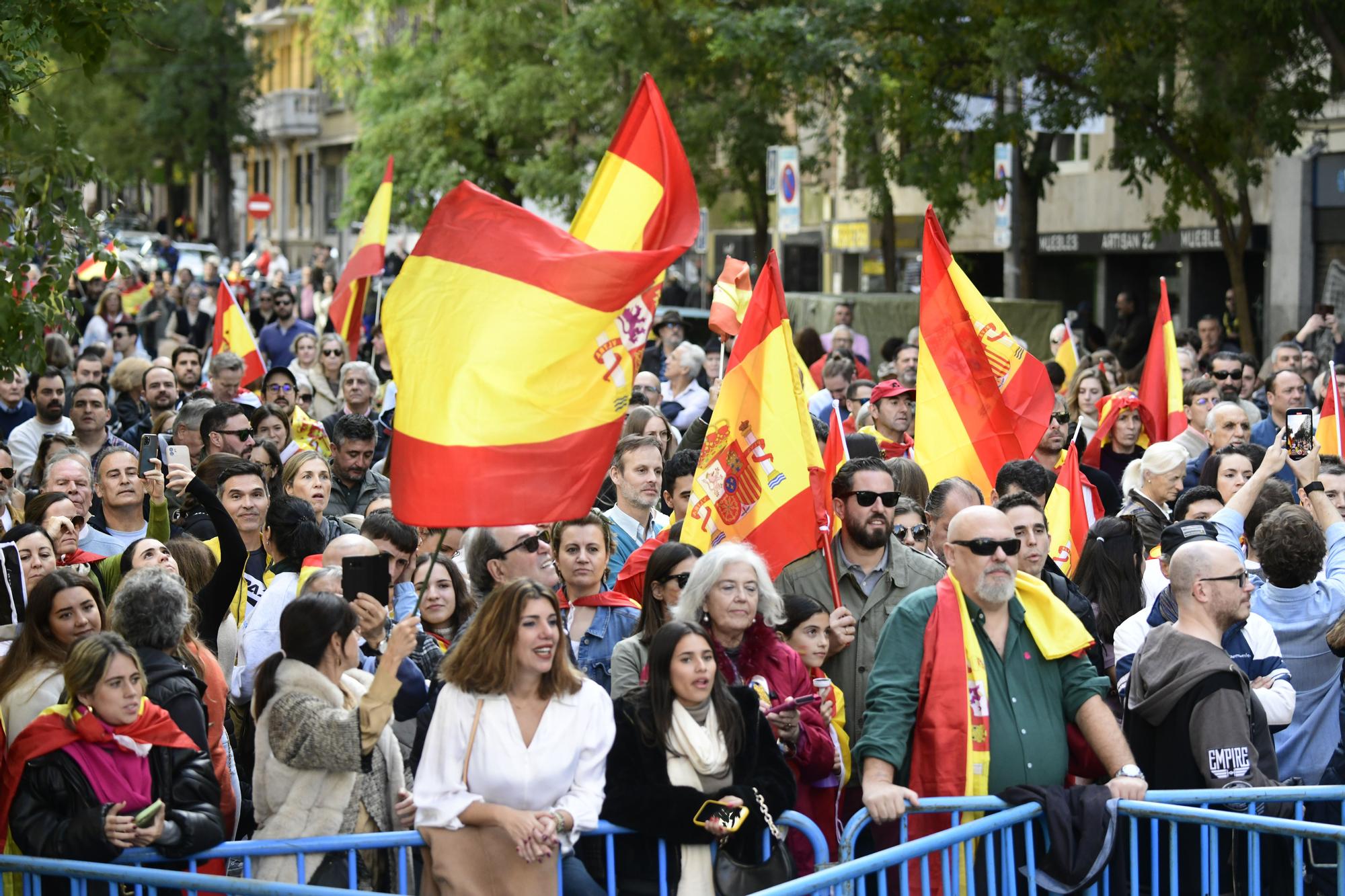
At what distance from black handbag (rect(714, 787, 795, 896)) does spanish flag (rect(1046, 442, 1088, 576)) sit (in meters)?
3.67

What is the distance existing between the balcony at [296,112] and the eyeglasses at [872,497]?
196 feet

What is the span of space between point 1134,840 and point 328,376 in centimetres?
984

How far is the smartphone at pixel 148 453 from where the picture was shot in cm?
732

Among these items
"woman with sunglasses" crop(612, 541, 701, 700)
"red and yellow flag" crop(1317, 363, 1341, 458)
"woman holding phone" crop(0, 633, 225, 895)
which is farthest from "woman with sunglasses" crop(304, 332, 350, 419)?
"woman holding phone" crop(0, 633, 225, 895)

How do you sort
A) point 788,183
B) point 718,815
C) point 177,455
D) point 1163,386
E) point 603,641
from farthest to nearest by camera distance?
point 788,183 < point 1163,386 < point 177,455 < point 603,641 < point 718,815

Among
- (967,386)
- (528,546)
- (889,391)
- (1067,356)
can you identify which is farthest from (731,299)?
(528,546)

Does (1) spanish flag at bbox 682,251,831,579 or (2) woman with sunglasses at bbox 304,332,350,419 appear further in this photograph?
(2) woman with sunglasses at bbox 304,332,350,419

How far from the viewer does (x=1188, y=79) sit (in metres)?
19.9

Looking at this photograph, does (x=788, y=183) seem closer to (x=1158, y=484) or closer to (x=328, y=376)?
(x=328, y=376)

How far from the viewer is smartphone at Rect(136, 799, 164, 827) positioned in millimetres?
5355

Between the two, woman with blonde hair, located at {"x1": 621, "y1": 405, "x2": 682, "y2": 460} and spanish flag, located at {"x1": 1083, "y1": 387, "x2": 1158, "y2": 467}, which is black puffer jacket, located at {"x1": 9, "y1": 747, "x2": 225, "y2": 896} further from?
spanish flag, located at {"x1": 1083, "y1": 387, "x2": 1158, "y2": 467}

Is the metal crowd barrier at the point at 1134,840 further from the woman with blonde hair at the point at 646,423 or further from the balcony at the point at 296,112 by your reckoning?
the balcony at the point at 296,112

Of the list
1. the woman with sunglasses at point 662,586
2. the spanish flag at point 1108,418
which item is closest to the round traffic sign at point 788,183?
the spanish flag at point 1108,418

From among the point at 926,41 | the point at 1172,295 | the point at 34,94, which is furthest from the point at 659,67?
the point at 34,94
